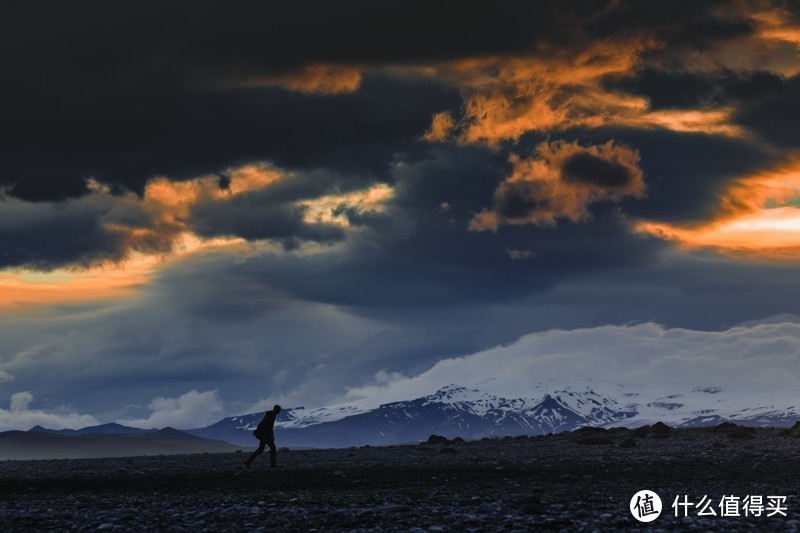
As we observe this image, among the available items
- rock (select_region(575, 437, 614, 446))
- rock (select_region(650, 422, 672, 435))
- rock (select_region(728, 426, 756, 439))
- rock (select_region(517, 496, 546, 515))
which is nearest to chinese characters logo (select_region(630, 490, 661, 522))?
rock (select_region(517, 496, 546, 515))

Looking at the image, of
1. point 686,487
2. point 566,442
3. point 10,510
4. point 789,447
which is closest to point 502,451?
point 566,442

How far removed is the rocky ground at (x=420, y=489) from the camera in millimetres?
28984

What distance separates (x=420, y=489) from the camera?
127ft

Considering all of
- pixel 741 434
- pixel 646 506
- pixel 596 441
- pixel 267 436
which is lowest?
pixel 646 506

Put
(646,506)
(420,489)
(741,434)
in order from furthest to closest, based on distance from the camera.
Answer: (741,434)
(420,489)
(646,506)

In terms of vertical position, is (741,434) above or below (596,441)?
above

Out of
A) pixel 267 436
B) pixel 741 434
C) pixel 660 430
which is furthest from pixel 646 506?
pixel 660 430

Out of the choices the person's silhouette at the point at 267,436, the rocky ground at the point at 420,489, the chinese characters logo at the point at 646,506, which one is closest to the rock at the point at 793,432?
the rocky ground at the point at 420,489

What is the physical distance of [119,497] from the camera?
3941 centimetres

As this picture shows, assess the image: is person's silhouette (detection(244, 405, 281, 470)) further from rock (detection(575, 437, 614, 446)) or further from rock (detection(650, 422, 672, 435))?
rock (detection(650, 422, 672, 435))

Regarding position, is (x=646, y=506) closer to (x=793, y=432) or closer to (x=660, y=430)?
(x=793, y=432)

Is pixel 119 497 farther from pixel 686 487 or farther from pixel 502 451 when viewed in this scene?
pixel 502 451

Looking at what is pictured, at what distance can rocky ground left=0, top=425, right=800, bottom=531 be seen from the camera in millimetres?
28984

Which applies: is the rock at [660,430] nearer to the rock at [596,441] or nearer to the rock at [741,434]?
the rock at [741,434]
